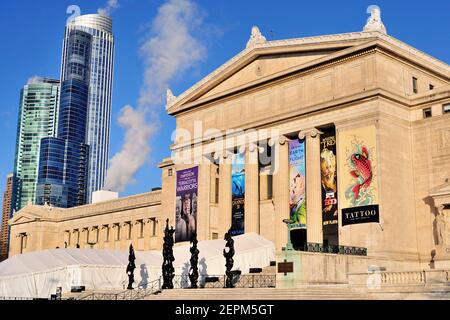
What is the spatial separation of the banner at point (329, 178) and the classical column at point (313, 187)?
345 mm

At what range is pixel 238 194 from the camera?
6175 cm

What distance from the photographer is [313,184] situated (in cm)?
5338

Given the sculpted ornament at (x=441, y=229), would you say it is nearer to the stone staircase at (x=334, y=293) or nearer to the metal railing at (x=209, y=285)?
the metal railing at (x=209, y=285)

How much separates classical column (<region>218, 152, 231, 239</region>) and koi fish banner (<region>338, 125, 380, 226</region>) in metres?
14.4

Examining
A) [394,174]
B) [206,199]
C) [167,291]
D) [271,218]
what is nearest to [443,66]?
[394,174]

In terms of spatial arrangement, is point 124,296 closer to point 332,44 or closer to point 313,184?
point 313,184

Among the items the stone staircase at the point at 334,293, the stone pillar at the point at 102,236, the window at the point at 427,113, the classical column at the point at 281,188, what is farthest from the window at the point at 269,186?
the stone pillar at the point at 102,236

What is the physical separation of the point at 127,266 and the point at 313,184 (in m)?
16.8

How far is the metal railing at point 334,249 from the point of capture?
43.8 meters

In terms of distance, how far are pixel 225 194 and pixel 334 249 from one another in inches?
731

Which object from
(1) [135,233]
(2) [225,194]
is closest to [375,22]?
(2) [225,194]

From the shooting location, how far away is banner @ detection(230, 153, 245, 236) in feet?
200

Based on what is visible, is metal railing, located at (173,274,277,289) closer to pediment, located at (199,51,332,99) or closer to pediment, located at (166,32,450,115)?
pediment, located at (166,32,450,115)

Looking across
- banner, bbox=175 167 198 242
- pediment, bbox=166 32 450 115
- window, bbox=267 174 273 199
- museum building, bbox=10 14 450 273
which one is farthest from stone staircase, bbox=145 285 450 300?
banner, bbox=175 167 198 242
